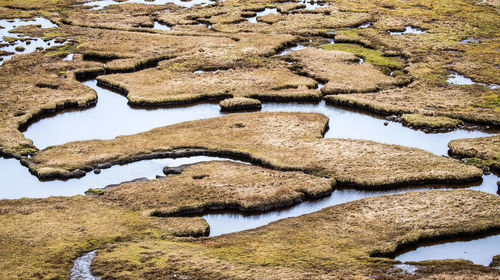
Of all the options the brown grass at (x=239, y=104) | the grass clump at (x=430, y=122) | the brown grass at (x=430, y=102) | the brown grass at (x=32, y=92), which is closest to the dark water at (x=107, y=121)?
the brown grass at (x=239, y=104)

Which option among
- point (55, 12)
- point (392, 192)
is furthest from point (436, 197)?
point (55, 12)

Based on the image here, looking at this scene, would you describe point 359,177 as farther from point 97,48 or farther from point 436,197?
point 97,48

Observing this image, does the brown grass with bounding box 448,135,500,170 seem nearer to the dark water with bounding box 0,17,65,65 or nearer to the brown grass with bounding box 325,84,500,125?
the brown grass with bounding box 325,84,500,125

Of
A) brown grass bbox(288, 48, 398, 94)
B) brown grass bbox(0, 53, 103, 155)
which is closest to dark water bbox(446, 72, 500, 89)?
brown grass bbox(288, 48, 398, 94)

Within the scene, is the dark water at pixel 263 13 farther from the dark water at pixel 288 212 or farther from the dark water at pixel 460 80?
the dark water at pixel 288 212

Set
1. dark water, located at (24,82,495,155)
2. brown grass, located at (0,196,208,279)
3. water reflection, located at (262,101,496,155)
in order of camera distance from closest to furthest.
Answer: brown grass, located at (0,196,208,279) < water reflection, located at (262,101,496,155) < dark water, located at (24,82,495,155)

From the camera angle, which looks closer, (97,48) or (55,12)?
(97,48)

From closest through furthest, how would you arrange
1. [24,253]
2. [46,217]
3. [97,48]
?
[24,253] → [46,217] → [97,48]
